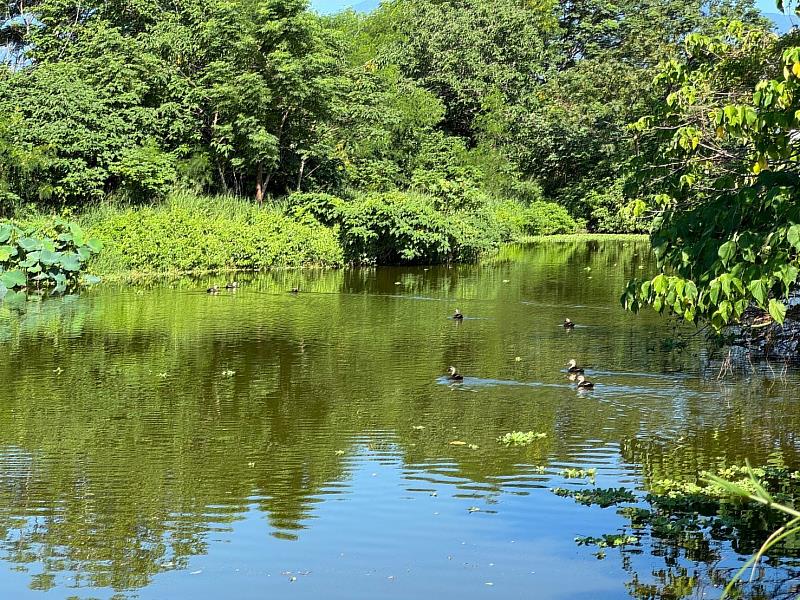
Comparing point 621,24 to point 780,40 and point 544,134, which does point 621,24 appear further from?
point 780,40

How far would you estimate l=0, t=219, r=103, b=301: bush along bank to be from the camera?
21.7m

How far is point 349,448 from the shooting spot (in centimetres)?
969

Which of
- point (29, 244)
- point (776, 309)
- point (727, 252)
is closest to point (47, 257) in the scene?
point (29, 244)

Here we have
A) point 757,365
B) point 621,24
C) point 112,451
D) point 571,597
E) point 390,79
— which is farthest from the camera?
point 621,24

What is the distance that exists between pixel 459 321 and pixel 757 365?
5.77 metres

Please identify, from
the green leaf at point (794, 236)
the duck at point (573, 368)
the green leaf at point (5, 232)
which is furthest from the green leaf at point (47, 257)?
the green leaf at point (794, 236)

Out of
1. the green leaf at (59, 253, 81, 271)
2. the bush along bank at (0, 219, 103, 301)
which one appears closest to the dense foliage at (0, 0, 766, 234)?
the bush along bank at (0, 219, 103, 301)

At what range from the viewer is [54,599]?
624 centimetres

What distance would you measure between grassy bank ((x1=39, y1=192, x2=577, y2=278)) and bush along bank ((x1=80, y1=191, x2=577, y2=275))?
0.08ft

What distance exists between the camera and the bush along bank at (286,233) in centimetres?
2459

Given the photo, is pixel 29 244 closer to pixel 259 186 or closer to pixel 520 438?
pixel 259 186

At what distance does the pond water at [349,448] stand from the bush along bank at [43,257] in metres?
3.60

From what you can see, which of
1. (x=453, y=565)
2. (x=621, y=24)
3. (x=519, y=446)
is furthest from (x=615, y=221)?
(x=453, y=565)

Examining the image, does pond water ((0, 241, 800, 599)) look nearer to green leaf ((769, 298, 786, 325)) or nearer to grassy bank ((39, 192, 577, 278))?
green leaf ((769, 298, 786, 325))
